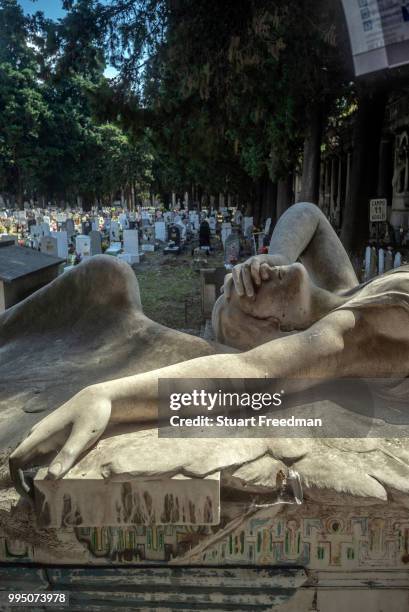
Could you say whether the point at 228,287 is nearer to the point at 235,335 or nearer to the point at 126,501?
the point at 235,335

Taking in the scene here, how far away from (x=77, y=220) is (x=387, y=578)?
2703 centimetres

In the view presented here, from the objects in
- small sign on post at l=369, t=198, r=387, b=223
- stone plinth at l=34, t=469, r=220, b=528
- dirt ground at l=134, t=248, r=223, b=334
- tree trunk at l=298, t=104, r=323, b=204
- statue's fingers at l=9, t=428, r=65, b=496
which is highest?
tree trunk at l=298, t=104, r=323, b=204

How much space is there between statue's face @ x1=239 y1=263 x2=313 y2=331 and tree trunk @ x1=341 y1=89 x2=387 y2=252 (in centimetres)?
846

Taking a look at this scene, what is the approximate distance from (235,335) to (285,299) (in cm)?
33

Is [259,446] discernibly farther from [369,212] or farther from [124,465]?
[369,212]

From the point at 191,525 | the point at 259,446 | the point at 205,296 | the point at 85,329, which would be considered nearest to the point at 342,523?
the point at 259,446

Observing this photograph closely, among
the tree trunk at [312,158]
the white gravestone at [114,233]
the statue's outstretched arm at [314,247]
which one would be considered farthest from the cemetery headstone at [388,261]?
the white gravestone at [114,233]

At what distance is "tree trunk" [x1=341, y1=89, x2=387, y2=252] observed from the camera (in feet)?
35.5

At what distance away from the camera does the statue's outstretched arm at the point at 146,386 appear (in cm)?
190

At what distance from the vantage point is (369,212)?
11.1 meters

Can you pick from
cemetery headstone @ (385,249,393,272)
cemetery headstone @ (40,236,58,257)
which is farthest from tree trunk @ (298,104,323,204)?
cemetery headstone @ (40,236,58,257)

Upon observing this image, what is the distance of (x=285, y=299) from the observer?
8.85ft

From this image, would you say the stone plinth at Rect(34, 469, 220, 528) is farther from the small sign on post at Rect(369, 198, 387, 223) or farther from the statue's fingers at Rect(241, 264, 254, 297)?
the small sign on post at Rect(369, 198, 387, 223)

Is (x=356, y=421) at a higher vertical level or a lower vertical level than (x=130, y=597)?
higher
